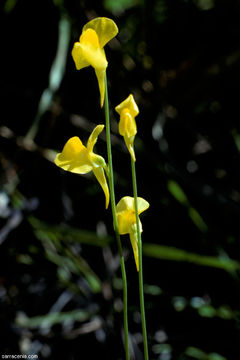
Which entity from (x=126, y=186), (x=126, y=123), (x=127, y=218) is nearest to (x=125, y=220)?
(x=127, y=218)

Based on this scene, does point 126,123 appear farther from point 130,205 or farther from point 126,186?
point 126,186

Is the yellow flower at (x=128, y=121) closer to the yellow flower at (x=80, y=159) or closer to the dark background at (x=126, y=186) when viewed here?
the yellow flower at (x=80, y=159)

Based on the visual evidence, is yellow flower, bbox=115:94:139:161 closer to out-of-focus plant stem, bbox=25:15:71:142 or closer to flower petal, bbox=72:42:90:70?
flower petal, bbox=72:42:90:70

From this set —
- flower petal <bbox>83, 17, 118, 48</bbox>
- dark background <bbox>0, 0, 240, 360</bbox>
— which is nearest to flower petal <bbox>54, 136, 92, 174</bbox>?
flower petal <bbox>83, 17, 118, 48</bbox>

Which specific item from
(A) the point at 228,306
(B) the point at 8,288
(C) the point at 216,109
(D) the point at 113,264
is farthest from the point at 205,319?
(C) the point at 216,109

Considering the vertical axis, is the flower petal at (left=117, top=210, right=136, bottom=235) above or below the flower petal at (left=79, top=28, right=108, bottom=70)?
below
